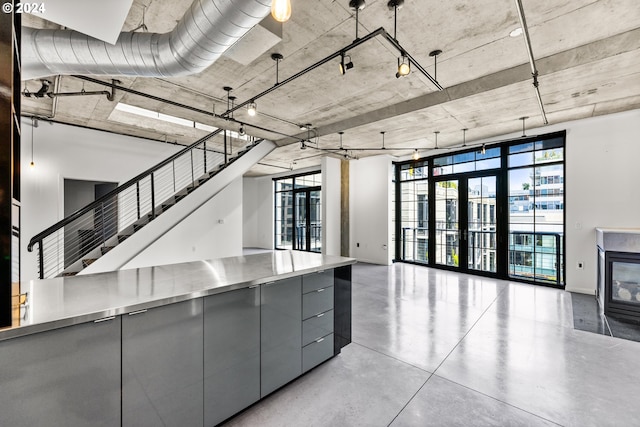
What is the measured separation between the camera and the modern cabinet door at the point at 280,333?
81.7 inches

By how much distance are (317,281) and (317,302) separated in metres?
0.19

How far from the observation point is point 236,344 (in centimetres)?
189

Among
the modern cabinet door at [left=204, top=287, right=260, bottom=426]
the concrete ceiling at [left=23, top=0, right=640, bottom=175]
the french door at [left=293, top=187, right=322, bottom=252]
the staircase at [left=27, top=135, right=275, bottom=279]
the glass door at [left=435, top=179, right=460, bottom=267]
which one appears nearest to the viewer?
the modern cabinet door at [left=204, top=287, right=260, bottom=426]

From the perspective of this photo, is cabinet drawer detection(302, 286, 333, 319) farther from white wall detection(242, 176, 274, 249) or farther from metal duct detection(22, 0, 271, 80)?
white wall detection(242, 176, 274, 249)

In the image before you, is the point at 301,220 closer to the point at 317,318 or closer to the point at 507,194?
the point at 507,194

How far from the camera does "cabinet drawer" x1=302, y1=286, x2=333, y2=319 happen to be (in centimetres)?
240

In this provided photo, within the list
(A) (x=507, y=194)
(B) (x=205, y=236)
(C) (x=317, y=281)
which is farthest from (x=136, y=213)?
(A) (x=507, y=194)

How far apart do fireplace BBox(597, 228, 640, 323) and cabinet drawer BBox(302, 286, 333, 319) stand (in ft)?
14.3

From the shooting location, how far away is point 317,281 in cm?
253

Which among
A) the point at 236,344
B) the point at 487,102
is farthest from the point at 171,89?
the point at 487,102

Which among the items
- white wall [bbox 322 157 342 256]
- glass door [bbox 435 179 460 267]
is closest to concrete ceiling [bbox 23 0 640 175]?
glass door [bbox 435 179 460 267]

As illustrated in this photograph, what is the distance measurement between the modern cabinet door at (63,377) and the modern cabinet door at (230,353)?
487 mm

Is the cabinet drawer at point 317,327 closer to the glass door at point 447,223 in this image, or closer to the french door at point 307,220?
the glass door at point 447,223

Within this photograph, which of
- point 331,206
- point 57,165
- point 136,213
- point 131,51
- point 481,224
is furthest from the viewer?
point 331,206
